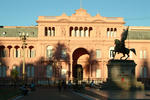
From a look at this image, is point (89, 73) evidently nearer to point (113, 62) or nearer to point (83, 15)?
point (83, 15)

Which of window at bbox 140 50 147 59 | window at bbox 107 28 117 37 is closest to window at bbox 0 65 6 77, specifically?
window at bbox 107 28 117 37

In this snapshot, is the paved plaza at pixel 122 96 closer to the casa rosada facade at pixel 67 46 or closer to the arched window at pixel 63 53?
the casa rosada facade at pixel 67 46

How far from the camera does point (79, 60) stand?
64250 millimetres

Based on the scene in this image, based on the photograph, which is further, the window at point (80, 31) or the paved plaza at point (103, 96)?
the window at point (80, 31)

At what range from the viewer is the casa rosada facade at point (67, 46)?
5956 cm

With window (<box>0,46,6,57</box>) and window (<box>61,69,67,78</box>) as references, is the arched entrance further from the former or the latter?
window (<box>0,46,6,57</box>)

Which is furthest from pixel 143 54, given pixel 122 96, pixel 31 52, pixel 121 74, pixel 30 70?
pixel 122 96

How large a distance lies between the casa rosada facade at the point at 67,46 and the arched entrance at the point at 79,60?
7.48 ft

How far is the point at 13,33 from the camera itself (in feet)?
210

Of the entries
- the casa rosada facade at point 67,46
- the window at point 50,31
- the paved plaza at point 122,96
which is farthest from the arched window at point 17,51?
the paved plaza at point 122,96

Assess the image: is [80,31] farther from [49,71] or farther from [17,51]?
[17,51]

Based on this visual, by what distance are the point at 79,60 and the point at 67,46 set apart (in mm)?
6001

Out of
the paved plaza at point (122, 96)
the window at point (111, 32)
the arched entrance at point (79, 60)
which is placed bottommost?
the paved plaza at point (122, 96)

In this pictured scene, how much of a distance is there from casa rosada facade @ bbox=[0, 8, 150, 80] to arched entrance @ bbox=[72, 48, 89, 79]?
2280 mm
